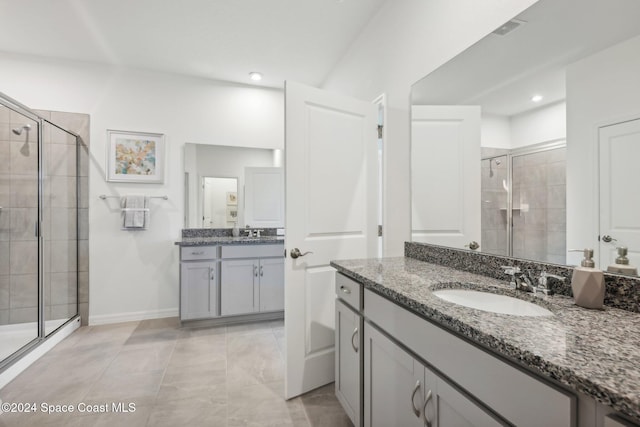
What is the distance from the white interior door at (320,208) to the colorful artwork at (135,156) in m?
2.17

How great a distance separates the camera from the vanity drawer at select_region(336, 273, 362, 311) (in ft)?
4.70

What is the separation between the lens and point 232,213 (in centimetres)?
352

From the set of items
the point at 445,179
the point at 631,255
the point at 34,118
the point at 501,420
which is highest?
the point at 34,118

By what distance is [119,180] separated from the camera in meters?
3.18

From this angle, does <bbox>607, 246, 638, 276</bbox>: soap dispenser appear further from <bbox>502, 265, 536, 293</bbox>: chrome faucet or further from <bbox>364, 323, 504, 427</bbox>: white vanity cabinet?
<bbox>364, 323, 504, 427</bbox>: white vanity cabinet

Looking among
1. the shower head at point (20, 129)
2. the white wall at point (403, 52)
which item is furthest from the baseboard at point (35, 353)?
the white wall at point (403, 52)

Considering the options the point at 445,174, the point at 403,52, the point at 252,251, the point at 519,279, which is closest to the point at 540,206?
the point at 519,279

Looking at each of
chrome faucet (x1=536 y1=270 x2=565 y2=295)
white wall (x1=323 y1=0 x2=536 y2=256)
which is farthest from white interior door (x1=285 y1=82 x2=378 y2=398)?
chrome faucet (x1=536 y1=270 x2=565 y2=295)

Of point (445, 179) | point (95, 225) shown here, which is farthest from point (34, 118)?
point (445, 179)

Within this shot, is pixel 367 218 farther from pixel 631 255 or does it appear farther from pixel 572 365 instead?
pixel 572 365

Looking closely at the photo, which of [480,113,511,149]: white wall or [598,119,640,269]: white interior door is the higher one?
[480,113,511,149]: white wall

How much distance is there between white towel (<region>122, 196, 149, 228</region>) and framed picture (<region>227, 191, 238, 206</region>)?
84 cm

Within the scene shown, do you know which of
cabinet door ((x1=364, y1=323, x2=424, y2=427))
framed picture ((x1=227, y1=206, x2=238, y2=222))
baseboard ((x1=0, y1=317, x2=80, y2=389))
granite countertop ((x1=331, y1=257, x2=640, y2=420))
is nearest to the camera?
granite countertop ((x1=331, y1=257, x2=640, y2=420))

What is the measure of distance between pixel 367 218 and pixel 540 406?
5.31 ft
